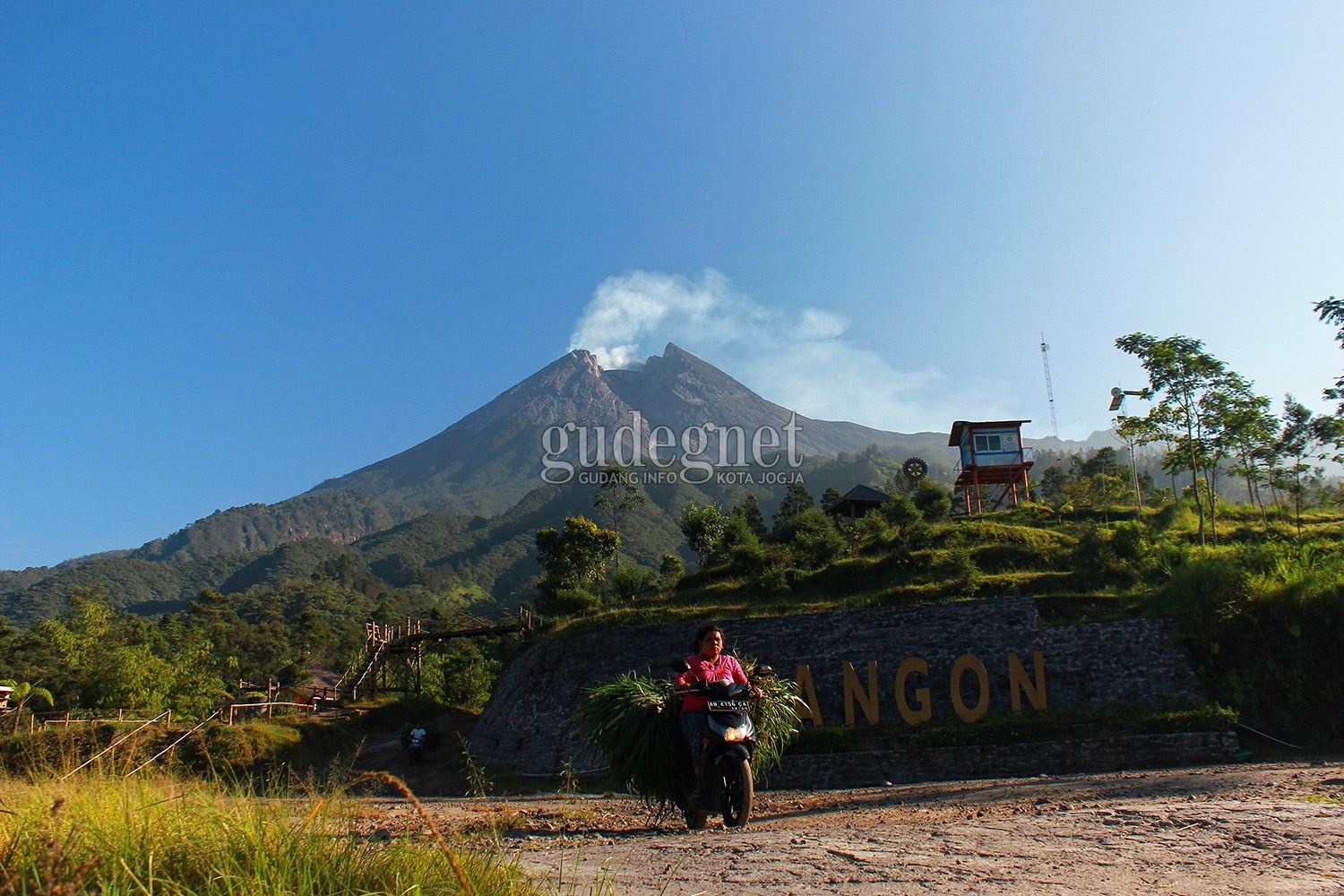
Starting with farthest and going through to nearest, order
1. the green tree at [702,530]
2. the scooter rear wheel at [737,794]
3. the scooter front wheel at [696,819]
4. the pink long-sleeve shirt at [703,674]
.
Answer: the green tree at [702,530] < the pink long-sleeve shirt at [703,674] < the scooter front wheel at [696,819] < the scooter rear wheel at [737,794]

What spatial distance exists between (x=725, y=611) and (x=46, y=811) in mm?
22585

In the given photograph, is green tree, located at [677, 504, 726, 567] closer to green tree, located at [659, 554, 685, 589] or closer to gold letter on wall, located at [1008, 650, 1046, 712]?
green tree, located at [659, 554, 685, 589]

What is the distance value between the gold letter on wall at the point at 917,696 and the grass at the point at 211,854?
600 inches

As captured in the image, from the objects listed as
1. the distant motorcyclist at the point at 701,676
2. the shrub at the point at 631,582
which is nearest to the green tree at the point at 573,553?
the shrub at the point at 631,582

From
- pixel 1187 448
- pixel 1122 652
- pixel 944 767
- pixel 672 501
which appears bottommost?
pixel 944 767

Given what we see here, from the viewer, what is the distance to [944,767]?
15250mm

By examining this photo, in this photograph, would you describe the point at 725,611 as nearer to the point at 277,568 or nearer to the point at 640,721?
the point at 640,721

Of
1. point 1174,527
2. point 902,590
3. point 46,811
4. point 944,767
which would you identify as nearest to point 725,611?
point 902,590

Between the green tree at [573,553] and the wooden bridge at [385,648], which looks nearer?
the wooden bridge at [385,648]

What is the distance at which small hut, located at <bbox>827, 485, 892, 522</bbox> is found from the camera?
136ft

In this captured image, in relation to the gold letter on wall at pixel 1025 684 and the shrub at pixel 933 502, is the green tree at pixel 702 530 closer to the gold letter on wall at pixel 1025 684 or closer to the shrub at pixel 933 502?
the shrub at pixel 933 502

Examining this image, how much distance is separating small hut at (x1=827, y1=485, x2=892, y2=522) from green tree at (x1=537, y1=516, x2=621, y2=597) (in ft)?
39.3

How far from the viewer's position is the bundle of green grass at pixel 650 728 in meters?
5.92

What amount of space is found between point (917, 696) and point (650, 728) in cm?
1303
